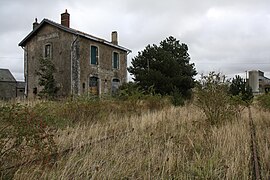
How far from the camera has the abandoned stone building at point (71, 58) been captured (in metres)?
23.1

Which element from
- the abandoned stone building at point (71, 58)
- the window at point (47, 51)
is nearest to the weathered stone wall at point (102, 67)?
the abandoned stone building at point (71, 58)

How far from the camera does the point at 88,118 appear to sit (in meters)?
9.92

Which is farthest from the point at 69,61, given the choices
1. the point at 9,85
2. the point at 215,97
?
the point at 9,85

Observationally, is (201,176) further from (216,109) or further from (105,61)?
(105,61)

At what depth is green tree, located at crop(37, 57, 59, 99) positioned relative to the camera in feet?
75.5

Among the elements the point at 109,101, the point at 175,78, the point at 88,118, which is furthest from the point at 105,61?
the point at 88,118

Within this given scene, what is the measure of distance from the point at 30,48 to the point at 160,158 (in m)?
25.6

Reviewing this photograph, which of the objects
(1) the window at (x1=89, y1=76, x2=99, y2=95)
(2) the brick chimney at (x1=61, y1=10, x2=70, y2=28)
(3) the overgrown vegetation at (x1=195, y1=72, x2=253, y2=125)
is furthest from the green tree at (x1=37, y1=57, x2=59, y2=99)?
(3) the overgrown vegetation at (x1=195, y1=72, x2=253, y2=125)

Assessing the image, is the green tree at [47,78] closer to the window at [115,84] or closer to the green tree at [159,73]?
the window at [115,84]

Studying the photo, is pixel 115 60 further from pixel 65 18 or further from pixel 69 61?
pixel 65 18

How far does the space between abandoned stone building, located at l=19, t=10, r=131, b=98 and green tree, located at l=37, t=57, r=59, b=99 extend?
52 cm

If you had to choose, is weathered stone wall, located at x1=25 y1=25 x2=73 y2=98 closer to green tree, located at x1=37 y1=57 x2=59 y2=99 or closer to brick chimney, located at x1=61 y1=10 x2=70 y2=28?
green tree, located at x1=37 y1=57 x2=59 y2=99

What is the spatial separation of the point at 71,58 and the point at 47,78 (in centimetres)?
288

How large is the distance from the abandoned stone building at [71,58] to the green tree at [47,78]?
52 centimetres
